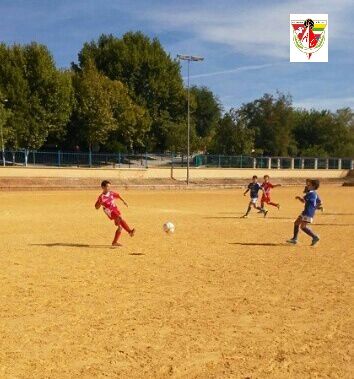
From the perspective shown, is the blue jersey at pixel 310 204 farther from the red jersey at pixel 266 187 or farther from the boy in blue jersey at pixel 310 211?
the red jersey at pixel 266 187

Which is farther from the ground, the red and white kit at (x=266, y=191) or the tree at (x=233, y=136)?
the tree at (x=233, y=136)

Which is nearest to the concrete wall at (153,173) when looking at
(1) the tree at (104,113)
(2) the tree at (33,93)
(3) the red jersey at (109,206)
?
(1) the tree at (104,113)

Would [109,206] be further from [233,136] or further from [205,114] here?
[205,114]

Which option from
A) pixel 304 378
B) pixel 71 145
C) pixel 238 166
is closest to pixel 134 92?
pixel 71 145

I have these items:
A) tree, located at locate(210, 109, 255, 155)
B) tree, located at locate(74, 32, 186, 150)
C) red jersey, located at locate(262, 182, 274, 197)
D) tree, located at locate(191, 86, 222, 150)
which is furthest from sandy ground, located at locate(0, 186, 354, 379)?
tree, located at locate(191, 86, 222, 150)

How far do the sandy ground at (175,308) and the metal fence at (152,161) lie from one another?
35095mm

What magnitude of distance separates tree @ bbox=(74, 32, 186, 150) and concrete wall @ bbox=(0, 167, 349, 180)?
9898 millimetres

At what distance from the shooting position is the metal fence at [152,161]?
4784 centimetres

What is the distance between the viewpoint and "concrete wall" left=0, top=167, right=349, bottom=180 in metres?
44.1

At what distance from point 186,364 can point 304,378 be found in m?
1.06

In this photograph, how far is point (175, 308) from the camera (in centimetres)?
703

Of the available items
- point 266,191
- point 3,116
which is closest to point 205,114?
point 3,116

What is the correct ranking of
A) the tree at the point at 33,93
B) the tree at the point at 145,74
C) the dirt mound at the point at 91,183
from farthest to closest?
the tree at the point at 145,74, the tree at the point at 33,93, the dirt mound at the point at 91,183

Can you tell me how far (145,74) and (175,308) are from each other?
62382mm
